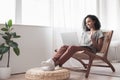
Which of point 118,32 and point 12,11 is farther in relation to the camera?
point 118,32

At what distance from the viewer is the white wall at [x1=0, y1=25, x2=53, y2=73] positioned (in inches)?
150

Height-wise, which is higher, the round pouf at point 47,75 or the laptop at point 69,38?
the laptop at point 69,38

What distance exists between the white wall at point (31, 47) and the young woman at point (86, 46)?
720 millimetres

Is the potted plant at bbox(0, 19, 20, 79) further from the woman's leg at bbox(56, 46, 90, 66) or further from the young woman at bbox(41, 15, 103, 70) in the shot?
the woman's leg at bbox(56, 46, 90, 66)

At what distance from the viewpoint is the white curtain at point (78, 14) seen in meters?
4.39

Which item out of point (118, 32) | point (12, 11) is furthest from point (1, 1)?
point (118, 32)

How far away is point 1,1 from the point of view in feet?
12.4

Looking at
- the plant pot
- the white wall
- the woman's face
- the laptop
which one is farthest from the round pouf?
the woman's face

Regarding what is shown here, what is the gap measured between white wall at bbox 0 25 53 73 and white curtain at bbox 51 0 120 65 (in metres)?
0.19

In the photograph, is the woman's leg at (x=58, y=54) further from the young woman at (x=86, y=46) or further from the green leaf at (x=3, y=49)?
the green leaf at (x=3, y=49)

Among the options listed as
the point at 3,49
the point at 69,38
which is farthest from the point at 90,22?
the point at 3,49

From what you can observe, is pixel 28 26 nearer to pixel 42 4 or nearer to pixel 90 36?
pixel 42 4

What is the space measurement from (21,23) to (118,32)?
9.90 ft

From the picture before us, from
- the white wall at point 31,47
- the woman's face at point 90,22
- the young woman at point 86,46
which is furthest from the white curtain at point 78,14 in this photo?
the woman's face at point 90,22
